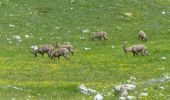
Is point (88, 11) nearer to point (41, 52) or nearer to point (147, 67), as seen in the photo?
point (41, 52)

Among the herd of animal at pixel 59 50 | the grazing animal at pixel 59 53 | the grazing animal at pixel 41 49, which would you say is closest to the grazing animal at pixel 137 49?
the herd of animal at pixel 59 50

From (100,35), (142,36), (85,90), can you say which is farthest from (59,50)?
(85,90)

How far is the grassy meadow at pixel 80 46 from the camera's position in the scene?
84.1 feet

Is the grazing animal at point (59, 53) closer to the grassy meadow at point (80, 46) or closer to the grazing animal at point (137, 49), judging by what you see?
the grassy meadow at point (80, 46)

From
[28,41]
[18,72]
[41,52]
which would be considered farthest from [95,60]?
[28,41]

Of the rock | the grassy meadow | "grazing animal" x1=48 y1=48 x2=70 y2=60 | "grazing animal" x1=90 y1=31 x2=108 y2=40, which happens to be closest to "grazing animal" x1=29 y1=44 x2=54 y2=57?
the grassy meadow

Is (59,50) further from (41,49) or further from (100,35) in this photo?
(100,35)

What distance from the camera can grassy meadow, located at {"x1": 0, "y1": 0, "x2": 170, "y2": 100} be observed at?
25641mm

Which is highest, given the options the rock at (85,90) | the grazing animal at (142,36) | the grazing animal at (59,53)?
the rock at (85,90)

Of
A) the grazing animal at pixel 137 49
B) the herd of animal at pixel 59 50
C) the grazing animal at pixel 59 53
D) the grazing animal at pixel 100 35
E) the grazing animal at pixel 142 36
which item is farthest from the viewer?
the grazing animal at pixel 142 36

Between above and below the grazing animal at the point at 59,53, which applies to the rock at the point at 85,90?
above

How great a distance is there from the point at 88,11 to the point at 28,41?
459 inches

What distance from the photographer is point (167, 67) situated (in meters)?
32.5

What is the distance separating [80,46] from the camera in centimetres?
4456
